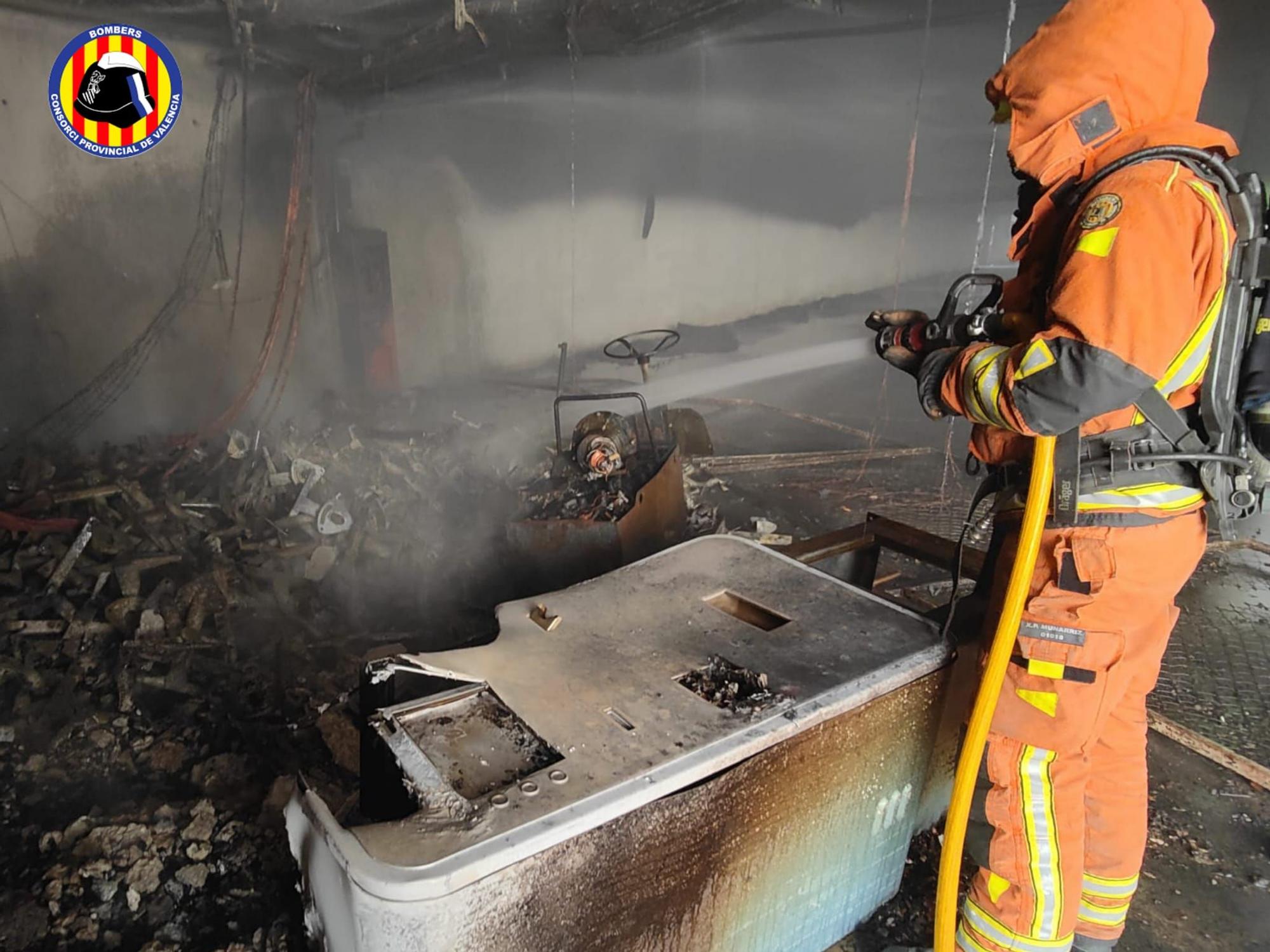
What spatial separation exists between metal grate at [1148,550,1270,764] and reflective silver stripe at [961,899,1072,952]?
182 cm

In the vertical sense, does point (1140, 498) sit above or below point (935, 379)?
below

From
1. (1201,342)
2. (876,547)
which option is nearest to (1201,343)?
(1201,342)

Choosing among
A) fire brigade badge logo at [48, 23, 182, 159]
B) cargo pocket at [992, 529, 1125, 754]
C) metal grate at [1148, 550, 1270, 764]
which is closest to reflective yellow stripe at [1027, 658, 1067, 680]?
cargo pocket at [992, 529, 1125, 754]

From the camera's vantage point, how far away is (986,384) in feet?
5.82

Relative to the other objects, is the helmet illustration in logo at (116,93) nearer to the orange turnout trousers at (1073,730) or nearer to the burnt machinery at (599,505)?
the burnt machinery at (599,505)

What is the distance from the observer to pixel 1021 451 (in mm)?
2002

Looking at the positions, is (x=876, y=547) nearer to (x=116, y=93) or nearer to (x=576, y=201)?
(x=576, y=201)

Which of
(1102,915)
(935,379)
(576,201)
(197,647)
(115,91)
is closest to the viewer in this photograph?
(935,379)

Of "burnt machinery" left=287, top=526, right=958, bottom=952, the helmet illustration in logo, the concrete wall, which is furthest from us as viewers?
the concrete wall

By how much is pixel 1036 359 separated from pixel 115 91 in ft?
24.8

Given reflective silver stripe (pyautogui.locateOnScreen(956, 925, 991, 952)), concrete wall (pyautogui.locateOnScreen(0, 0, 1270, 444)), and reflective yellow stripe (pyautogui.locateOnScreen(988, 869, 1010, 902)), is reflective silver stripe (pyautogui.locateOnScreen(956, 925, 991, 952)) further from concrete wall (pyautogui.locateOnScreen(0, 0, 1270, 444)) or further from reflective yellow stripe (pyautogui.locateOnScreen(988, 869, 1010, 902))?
concrete wall (pyautogui.locateOnScreen(0, 0, 1270, 444))

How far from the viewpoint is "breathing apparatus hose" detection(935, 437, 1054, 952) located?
70.2 inches

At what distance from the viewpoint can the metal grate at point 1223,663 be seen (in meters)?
3.22

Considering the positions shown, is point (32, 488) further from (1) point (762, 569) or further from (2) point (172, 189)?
(1) point (762, 569)
